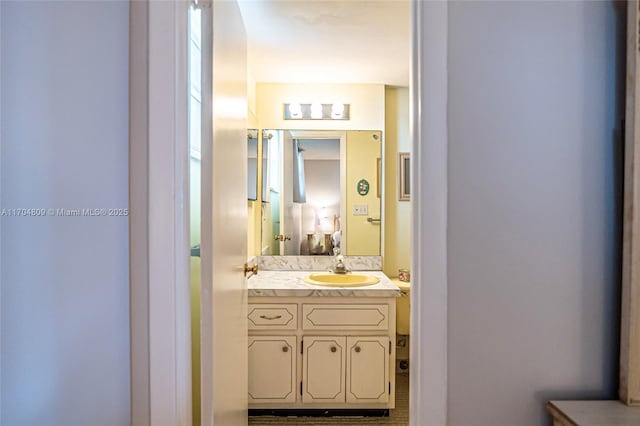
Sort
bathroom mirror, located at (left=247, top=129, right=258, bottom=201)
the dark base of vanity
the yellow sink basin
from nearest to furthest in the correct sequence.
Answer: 1. the dark base of vanity
2. the yellow sink basin
3. bathroom mirror, located at (left=247, top=129, right=258, bottom=201)

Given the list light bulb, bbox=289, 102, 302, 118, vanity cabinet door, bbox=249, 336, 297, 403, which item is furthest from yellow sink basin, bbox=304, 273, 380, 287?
light bulb, bbox=289, 102, 302, 118

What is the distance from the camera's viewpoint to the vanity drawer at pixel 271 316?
83.5 inches

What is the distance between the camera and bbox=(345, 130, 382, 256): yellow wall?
8.87 feet

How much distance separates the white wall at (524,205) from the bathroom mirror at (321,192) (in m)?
1.73

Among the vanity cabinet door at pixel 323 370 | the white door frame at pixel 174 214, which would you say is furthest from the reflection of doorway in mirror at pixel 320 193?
the white door frame at pixel 174 214

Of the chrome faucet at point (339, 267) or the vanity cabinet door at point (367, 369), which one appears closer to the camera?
the vanity cabinet door at point (367, 369)

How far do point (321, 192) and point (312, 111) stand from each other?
2.11 ft

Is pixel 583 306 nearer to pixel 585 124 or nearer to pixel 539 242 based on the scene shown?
pixel 539 242

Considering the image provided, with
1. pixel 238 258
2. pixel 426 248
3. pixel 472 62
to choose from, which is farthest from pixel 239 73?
pixel 426 248

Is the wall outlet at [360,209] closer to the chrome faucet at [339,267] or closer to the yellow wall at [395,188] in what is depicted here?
the yellow wall at [395,188]

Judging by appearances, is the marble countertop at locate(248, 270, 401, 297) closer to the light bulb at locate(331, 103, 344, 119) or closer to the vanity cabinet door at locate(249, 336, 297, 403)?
the vanity cabinet door at locate(249, 336, 297, 403)

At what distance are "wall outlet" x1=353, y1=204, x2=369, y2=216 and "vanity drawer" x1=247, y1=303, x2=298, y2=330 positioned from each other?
3.11 feet

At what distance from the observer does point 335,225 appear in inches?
107

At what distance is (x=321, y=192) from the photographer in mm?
2701
